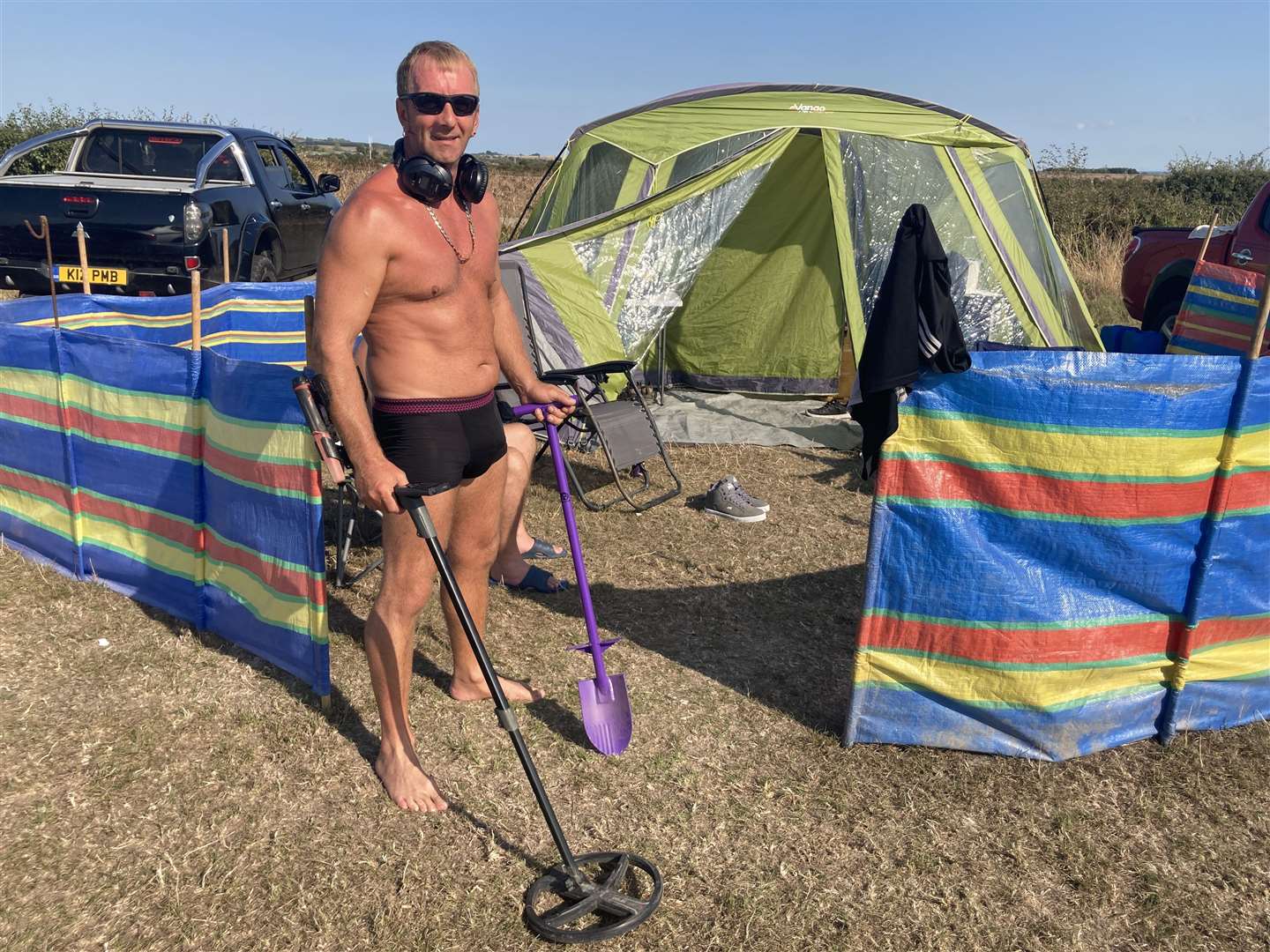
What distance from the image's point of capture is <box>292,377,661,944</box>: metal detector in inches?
97.9

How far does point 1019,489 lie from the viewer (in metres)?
3.10

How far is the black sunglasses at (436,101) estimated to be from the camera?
8.69ft

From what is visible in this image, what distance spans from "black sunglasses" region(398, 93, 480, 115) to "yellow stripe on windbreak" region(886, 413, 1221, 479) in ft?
5.12

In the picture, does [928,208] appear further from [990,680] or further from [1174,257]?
[990,680]

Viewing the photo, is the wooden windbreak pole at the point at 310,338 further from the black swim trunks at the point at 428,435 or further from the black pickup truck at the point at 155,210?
the black pickup truck at the point at 155,210

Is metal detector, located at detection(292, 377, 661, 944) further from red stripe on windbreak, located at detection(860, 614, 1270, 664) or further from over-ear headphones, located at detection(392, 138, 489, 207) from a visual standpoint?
red stripe on windbreak, located at detection(860, 614, 1270, 664)

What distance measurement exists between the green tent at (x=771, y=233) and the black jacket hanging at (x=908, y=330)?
3652mm

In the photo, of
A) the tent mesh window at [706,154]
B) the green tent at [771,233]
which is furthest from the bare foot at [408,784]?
the tent mesh window at [706,154]

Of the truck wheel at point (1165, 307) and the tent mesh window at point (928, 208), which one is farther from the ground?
the tent mesh window at point (928, 208)

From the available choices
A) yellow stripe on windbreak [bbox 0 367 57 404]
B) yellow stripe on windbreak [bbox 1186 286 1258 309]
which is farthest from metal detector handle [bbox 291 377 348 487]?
yellow stripe on windbreak [bbox 1186 286 1258 309]

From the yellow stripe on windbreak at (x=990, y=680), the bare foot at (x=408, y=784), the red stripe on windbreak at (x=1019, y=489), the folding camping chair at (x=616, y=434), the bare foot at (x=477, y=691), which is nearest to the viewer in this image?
the bare foot at (x=408, y=784)

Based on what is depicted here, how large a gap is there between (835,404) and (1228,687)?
4.69m

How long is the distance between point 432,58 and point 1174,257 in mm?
9111

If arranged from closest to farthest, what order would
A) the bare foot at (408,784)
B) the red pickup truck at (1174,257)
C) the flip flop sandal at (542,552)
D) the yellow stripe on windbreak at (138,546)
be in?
the bare foot at (408,784), the yellow stripe on windbreak at (138,546), the flip flop sandal at (542,552), the red pickup truck at (1174,257)
